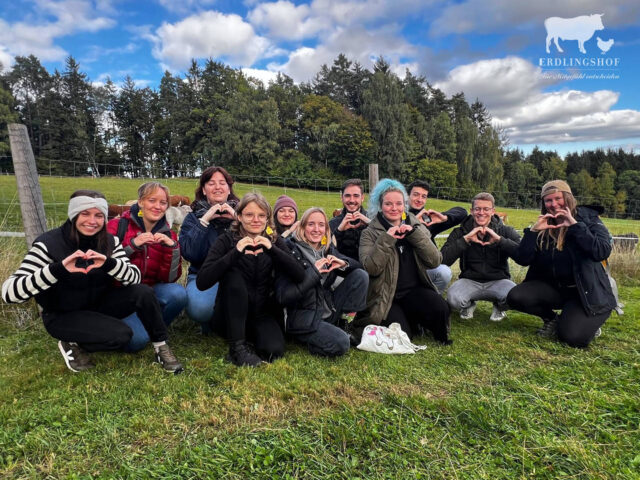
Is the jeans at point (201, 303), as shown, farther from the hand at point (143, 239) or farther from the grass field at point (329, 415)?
the hand at point (143, 239)

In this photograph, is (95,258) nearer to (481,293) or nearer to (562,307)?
(481,293)

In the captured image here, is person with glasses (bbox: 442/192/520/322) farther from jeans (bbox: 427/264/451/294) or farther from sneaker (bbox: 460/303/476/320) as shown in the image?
jeans (bbox: 427/264/451/294)

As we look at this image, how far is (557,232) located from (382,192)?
1987 mm

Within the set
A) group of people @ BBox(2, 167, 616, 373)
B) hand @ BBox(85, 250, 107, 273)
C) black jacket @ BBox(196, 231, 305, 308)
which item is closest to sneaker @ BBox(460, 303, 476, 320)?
group of people @ BBox(2, 167, 616, 373)

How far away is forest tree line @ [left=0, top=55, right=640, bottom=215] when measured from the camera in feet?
154

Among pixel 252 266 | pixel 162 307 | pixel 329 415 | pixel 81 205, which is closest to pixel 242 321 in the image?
pixel 252 266

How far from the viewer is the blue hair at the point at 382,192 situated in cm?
412

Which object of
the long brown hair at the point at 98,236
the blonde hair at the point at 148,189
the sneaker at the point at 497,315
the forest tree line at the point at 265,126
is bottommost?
the sneaker at the point at 497,315

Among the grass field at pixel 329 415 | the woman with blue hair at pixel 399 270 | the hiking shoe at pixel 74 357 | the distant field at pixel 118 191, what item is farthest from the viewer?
the distant field at pixel 118 191

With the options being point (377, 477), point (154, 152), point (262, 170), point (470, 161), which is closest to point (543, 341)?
point (377, 477)

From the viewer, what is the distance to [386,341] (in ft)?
11.9

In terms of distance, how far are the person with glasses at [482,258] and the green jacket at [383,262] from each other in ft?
2.86

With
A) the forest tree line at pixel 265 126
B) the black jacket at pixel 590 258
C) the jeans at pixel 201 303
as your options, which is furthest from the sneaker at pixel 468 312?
the forest tree line at pixel 265 126

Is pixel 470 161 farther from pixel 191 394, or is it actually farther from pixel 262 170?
pixel 191 394
